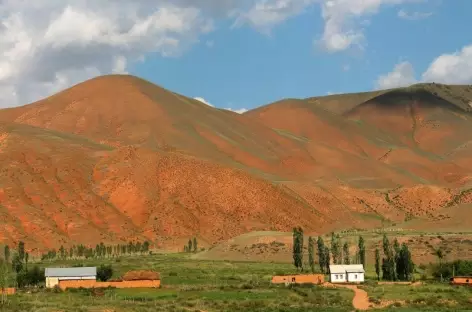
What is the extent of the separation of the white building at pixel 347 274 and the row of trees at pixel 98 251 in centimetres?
6199

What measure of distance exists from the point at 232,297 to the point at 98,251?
76.7m

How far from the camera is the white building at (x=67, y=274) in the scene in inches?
3597

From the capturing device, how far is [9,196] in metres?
174

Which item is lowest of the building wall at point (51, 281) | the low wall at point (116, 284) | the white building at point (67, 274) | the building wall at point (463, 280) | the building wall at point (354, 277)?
the building wall at point (463, 280)

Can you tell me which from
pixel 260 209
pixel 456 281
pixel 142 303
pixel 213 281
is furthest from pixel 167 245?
pixel 142 303

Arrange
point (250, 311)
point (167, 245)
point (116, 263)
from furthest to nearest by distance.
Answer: point (167, 245)
point (116, 263)
point (250, 311)

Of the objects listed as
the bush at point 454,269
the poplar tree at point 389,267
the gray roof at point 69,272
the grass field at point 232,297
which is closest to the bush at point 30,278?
the gray roof at point 69,272

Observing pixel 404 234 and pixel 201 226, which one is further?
pixel 201 226

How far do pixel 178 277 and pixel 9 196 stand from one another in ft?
293

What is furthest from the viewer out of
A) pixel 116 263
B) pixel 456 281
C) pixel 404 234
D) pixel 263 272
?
pixel 404 234

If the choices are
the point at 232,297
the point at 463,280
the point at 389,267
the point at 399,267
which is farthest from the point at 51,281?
the point at 463,280

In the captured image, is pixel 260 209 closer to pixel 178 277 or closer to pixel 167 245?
pixel 167 245

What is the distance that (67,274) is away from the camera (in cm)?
9231

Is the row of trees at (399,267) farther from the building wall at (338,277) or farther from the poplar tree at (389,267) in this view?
the building wall at (338,277)
